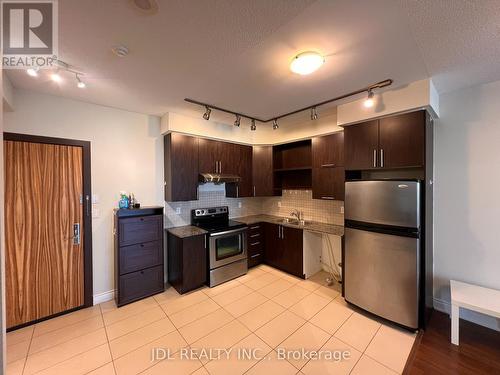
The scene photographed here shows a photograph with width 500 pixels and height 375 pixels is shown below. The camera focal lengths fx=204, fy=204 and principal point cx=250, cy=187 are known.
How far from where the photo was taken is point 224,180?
3.52 m

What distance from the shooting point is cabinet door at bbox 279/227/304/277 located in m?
3.41

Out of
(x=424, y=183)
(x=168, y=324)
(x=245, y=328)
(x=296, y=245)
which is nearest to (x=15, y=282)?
(x=168, y=324)

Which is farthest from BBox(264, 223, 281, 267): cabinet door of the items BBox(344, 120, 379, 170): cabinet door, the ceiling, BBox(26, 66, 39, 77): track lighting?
BBox(26, 66, 39, 77): track lighting

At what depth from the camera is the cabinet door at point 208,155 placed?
3452 mm

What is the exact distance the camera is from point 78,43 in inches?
61.4

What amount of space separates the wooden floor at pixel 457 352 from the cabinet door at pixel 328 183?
1.79m

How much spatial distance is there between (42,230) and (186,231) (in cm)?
167

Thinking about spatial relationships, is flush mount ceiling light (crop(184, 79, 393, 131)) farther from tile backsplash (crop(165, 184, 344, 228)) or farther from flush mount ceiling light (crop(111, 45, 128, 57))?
tile backsplash (crop(165, 184, 344, 228))

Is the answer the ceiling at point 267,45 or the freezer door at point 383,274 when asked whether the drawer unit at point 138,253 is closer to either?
the ceiling at point 267,45

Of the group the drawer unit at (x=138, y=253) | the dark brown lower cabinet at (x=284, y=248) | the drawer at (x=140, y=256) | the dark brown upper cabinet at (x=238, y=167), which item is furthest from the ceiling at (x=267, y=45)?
the dark brown lower cabinet at (x=284, y=248)

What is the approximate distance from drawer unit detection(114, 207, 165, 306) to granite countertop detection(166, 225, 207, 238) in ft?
0.83

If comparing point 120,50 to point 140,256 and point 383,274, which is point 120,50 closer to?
point 140,256

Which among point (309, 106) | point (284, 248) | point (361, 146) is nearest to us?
point (361, 146)

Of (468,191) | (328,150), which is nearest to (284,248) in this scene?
(328,150)
